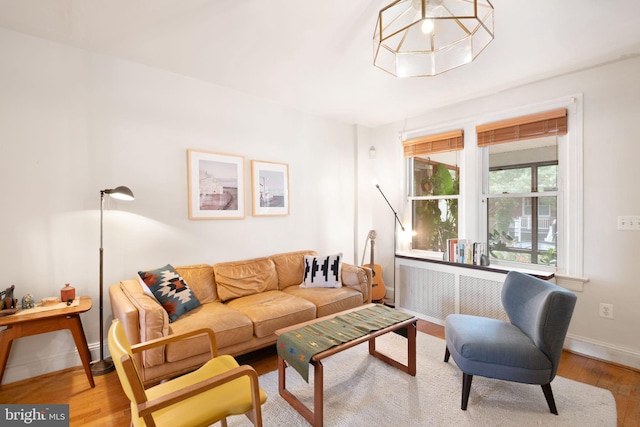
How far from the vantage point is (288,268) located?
337cm

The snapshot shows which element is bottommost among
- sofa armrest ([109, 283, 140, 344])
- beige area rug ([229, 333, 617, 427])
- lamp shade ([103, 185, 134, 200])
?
beige area rug ([229, 333, 617, 427])

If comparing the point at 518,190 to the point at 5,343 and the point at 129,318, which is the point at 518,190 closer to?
the point at 129,318

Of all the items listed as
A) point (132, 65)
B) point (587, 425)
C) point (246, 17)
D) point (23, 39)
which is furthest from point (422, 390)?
point (23, 39)

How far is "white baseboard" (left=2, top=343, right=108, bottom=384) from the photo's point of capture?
2.15 m

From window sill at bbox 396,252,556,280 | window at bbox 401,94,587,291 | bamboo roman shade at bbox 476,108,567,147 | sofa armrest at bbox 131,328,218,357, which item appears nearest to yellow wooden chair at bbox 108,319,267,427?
sofa armrest at bbox 131,328,218,357

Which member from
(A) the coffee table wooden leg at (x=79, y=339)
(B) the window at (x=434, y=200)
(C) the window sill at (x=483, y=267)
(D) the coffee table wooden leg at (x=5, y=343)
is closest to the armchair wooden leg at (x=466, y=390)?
(C) the window sill at (x=483, y=267)

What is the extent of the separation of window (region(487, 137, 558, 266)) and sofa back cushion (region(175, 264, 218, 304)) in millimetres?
2982

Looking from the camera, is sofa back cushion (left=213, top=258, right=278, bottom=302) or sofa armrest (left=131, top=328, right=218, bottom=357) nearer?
sofa armrest (left=131, top=328, right=218, bottom=357)

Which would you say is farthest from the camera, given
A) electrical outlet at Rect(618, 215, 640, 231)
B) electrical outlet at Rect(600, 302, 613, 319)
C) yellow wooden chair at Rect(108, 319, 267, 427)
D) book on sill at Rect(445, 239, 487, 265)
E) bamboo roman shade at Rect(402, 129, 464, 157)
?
bamboo roman shade at Rect(402, 129, 464, 157)

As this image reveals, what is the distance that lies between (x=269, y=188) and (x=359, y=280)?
1.46 meters

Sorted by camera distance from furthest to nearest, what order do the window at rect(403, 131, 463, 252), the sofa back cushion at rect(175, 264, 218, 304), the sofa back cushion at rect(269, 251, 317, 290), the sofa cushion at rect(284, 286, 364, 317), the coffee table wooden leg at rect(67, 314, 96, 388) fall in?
the window at rect(403, 131, 463, 252)
the sofa back cushion at rect(269, 251, 317, 290)
the sofa cushion at rect(284, 286, 364, 317)
the sofa back cushion at rect(175, 264, 218, 304)
the coffee table wooden leg at rect(67, 314, 96, 388)

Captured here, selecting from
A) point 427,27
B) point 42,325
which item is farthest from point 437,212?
point 42,325

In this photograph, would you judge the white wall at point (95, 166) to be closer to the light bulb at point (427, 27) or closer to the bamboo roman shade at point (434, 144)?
the bamboo roman shade at point (434, 144)

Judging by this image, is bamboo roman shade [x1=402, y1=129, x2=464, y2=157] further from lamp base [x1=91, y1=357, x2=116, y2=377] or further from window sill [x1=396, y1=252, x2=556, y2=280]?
lamp base [x1=91, y1=357, x2=116, y2=377]
